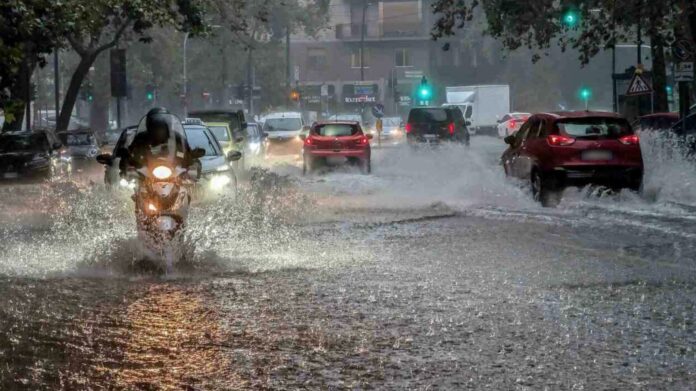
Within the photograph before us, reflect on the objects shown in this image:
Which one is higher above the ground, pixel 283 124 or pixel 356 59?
pixel 356 59

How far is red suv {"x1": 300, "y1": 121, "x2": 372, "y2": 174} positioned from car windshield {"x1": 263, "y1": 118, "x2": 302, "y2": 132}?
1727 cm

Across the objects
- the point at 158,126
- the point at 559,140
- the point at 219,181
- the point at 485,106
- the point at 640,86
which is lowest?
the point at 219,181

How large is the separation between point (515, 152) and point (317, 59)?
79278 mm

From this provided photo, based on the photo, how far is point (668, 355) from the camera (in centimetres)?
770

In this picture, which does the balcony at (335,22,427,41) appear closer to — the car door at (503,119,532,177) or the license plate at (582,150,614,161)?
the car door at (503,119,532,177)

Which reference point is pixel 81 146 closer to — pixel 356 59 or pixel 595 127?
pixel 595 127

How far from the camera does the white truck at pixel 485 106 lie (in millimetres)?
72625

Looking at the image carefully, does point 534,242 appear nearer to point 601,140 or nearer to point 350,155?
point 601,140

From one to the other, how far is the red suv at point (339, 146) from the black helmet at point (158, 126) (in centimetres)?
1852

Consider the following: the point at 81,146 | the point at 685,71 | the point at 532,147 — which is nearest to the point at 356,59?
the point at 81,146

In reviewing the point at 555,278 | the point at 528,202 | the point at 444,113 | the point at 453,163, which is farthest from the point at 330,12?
the point at 555,278

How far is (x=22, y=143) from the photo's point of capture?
31766mm

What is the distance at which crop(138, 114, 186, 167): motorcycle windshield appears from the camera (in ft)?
38.3

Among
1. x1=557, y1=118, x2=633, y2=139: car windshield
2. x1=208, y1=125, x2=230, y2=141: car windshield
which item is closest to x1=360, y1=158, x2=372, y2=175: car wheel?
x1=208, y1=125, x2=230, y2=141: car windshield
